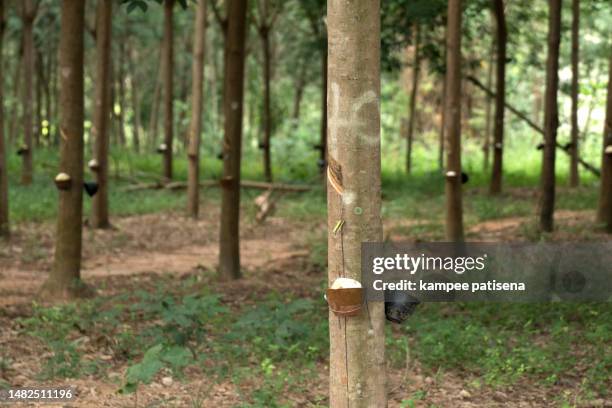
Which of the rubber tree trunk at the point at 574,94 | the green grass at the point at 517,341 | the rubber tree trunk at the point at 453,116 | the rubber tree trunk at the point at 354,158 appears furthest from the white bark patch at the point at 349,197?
the rubber tree trunk at the point at 574,94

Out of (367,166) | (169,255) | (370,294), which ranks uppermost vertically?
(367,166)

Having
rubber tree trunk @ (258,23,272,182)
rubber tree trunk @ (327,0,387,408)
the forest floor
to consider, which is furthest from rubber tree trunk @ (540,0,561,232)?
rubber tree trunk @ (258,23,272,182)

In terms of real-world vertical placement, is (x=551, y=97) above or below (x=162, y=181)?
above

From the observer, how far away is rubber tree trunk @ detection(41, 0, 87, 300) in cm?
799

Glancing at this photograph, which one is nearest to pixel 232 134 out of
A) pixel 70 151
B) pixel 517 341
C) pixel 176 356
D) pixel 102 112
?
pixel 70 151

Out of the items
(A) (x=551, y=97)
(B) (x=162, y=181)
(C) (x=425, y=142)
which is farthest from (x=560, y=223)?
(C) (x=425, y=142)

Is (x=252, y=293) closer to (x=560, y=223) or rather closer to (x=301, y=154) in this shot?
(x=560, y=223)

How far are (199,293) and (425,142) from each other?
944 inches

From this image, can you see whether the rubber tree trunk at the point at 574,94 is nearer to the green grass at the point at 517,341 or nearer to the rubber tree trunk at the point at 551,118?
the rubber tree trunk at the point at 551,118

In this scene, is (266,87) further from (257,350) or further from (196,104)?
(257,350)

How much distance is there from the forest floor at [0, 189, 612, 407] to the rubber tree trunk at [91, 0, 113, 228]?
400 cm

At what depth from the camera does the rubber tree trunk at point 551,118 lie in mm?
10969

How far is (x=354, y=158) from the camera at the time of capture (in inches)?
141

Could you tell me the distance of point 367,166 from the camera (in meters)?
3.59
